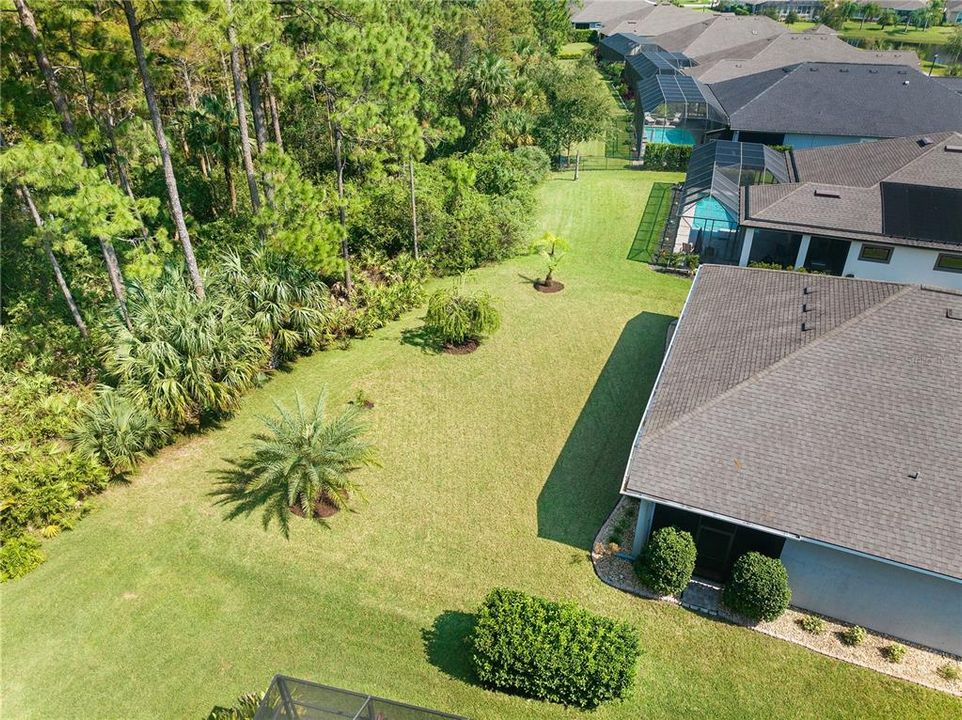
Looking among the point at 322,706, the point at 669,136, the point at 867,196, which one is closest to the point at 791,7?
the point at 669,136

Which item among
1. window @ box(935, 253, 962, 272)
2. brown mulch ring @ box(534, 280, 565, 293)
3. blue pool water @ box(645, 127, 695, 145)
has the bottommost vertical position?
brown mulch ring @ box(534, 280, 565, 293)

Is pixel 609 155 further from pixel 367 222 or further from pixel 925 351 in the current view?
pixel 925 351

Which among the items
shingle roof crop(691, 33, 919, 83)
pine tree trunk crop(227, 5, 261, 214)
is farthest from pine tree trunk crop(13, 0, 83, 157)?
shingle roof crop(691, 33, 919, 83)

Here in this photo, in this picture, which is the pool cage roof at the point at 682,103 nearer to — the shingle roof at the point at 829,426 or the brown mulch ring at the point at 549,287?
the brown mulch ring at the point at 549,287

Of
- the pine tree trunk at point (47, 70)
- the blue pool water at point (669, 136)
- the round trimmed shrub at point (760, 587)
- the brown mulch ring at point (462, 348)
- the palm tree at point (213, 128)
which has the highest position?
the pine tree trunk at point (47, 70)

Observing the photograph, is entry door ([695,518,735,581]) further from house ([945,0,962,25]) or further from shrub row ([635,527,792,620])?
house ([945,0,962,25])

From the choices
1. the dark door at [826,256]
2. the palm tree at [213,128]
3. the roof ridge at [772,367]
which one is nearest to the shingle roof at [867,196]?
the dark door at [826,256]
